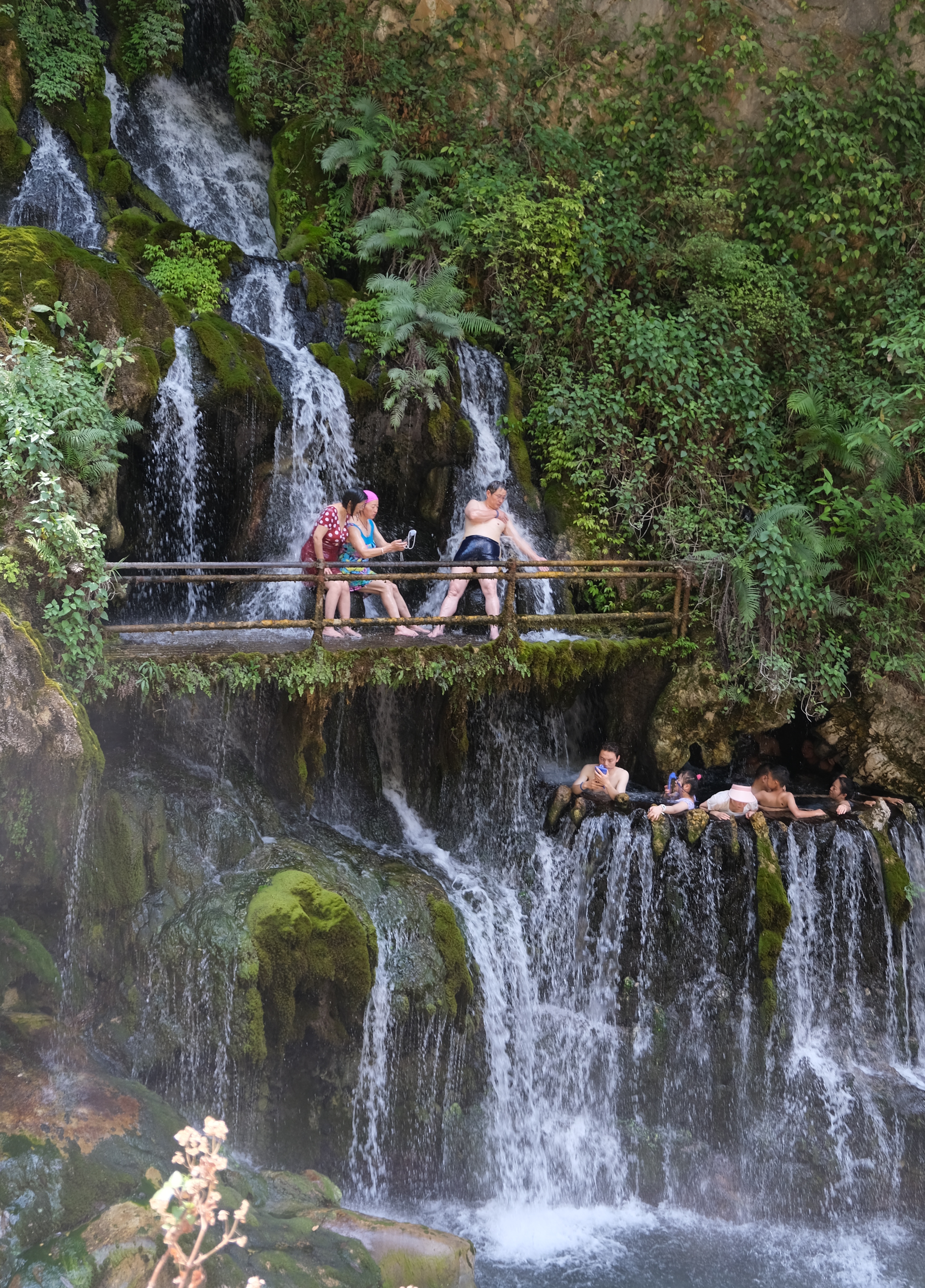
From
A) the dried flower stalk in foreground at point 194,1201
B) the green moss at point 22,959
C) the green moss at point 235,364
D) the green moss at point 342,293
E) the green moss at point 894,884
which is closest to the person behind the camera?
the dried flower stalk in foreground at point 194,1201

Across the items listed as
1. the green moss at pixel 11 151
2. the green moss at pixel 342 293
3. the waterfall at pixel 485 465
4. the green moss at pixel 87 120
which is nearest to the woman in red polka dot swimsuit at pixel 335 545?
the waterfall at pixel 485 465

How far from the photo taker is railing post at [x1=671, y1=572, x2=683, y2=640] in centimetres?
992

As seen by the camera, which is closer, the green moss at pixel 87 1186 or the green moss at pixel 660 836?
the green moss at pixel 87 1186

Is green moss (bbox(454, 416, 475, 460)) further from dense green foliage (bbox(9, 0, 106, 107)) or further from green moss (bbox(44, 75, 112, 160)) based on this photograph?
dense green foliage (bbox(9, 0, 106, 107))

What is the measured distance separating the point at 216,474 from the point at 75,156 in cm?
543

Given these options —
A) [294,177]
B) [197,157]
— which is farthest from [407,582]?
[197,157]

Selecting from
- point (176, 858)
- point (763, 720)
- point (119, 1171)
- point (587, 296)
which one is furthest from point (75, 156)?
point (119, 1171)

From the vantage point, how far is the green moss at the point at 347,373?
35.7 ft

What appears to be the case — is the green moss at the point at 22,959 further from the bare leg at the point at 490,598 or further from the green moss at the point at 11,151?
the green moss at the point at 11,151

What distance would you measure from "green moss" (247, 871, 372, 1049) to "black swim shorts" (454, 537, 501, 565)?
352 cm

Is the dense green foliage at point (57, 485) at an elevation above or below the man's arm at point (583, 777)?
above

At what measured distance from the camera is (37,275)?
864cm

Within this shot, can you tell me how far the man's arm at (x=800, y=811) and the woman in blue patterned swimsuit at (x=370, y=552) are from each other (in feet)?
13.1

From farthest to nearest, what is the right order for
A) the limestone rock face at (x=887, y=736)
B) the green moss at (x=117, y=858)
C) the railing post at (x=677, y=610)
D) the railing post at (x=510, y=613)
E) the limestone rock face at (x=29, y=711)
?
1. the limestone rock face at (x=887, y=736)
2. the railing post at (x=677, y=610)
3. the railing post at (x=510, y=613)
4. the green moss at (x=117, y=858)
5. the limestone rock face at (x=29, y=711)
